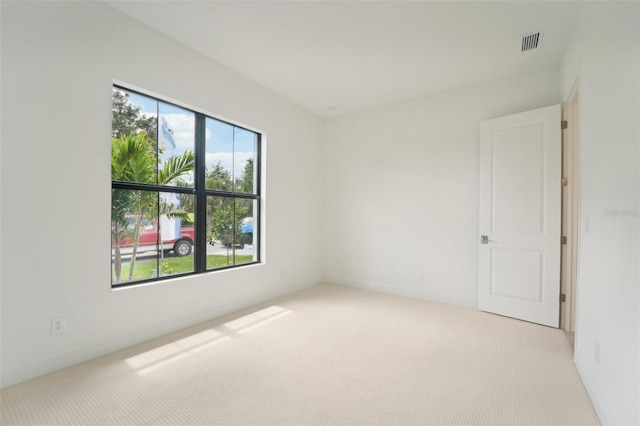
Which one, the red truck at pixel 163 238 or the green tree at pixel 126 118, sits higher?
the green tree at pixel 126 118

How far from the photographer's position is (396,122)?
4250mm

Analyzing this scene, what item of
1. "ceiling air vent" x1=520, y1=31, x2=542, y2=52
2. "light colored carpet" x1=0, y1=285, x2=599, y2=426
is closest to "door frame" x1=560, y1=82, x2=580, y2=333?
"light colored carpet" x1=0, y1=285, x2=599, y2=426

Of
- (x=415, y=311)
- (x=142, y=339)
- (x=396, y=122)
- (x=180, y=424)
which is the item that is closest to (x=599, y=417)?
(x=415, y=311)

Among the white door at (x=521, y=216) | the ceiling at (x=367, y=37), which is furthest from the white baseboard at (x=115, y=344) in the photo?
the white door at (x=521, y=216)

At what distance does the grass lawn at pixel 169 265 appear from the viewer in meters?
2.67

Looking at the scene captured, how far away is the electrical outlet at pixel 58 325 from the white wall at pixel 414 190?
3473mm

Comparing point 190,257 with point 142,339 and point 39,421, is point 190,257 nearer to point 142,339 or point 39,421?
point 142,339

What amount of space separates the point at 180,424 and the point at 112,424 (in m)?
0.37

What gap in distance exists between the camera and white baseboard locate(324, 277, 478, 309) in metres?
3.74

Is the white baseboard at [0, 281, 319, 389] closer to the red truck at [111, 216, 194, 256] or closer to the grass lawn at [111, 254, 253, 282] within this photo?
the grass lawn at [111, 254, 253, 282]

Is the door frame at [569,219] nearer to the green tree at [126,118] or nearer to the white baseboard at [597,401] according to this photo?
the white baseboard at [597,401]

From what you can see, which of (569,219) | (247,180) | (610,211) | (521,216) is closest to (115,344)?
(247,180)

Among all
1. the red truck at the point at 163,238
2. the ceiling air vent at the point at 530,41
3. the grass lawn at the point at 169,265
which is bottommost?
the grass lawn at the point at 169,265

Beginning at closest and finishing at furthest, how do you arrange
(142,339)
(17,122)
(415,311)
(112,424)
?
(112,424), (17,122), (142,339), (415,311)
